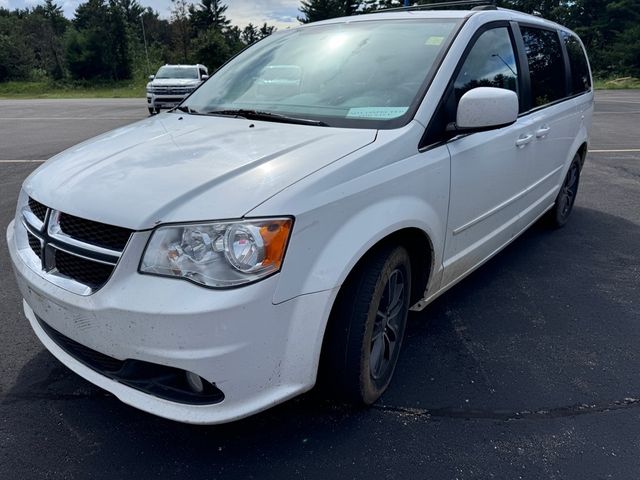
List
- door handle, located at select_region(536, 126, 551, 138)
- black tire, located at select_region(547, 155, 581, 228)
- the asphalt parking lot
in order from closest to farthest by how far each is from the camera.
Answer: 1. the asphalt parking lot
2. door handle, located at select_region(536, 126, 551, 138)
3. black tire, located at select_region(547, 155, 581, 228)

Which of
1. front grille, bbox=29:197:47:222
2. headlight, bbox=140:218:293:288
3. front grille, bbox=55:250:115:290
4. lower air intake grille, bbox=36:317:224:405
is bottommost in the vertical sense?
lower air intake grille, bbox=36:317:224:405

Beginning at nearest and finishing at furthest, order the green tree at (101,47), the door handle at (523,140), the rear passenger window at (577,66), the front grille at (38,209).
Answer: the front grille at (38,209), the door handle at (523,140), the rear passenger window at (577,66), the green tree at (101,47)

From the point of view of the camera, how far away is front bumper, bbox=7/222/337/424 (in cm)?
177

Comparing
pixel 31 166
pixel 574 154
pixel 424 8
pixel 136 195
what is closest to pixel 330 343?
pixel 136 195

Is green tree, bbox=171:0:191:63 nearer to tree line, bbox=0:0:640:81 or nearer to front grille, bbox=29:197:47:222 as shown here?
tree line, bbox=0:0:640:81

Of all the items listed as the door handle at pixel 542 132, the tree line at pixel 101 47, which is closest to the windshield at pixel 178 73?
the door handle at pixel 542 132

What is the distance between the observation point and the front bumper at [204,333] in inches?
69.7

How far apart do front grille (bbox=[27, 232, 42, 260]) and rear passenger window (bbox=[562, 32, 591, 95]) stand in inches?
173

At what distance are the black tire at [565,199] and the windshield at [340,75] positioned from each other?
2555mm

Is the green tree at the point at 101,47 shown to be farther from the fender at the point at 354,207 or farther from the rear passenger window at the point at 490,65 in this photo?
the fender at the point at 354,207

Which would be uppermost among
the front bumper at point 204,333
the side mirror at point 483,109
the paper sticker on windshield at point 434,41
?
the paper sticker on windshield at point 434,41

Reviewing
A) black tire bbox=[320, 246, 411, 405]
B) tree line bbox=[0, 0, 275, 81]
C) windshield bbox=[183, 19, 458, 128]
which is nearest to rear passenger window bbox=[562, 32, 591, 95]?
windshield bbox=[183, 19, 458, 128]

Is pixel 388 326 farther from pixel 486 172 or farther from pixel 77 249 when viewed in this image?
pixel 77 249

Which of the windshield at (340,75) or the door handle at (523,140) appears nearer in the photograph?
the windshield at (340,75)
